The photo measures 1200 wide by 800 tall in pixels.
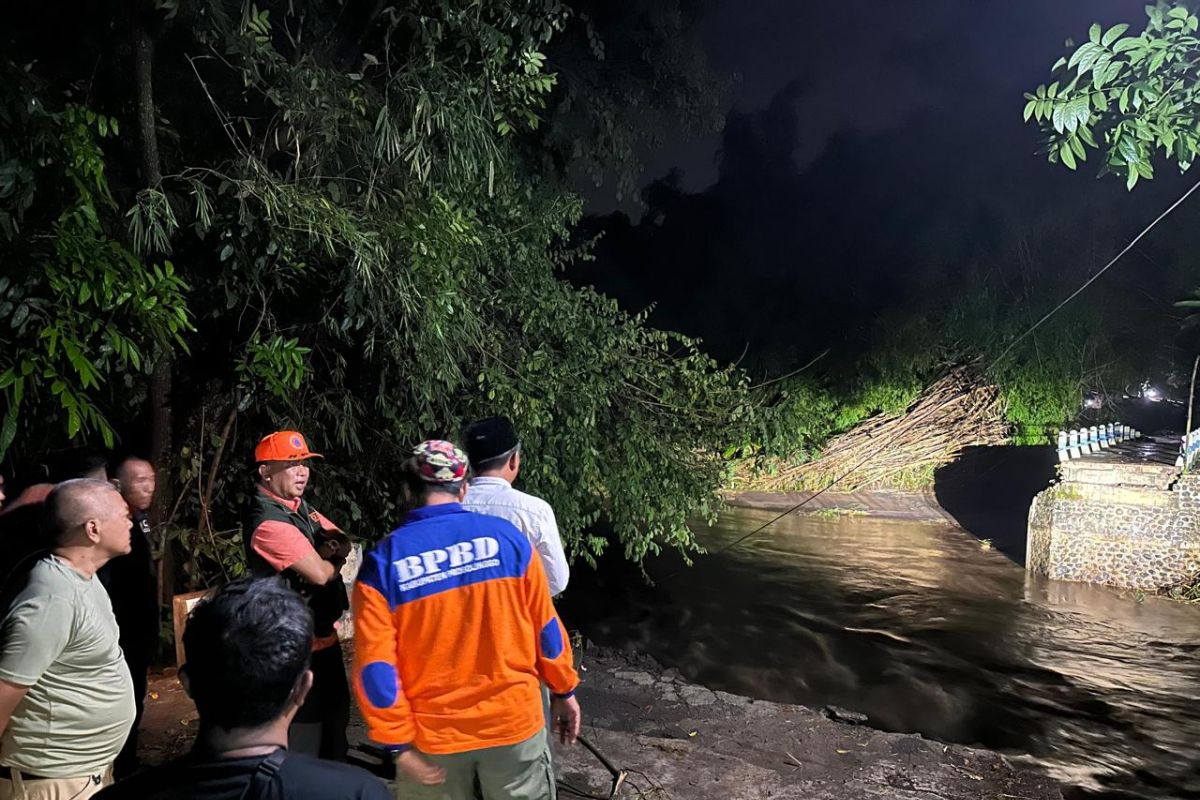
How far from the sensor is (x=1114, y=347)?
2003 cm

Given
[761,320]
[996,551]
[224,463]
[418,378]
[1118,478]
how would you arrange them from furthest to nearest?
1. [761,320]
2. [996,551]
3. [1118,478]
4. [224,463]
5. [418,378]

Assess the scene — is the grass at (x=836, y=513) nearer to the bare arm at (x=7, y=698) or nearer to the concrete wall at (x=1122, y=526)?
the concrete wall at (x=1122, y=526)

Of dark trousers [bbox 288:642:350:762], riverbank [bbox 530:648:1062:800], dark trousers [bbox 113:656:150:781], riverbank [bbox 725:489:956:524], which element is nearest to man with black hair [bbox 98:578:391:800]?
dark trousers [bbox 288:642:350:762]

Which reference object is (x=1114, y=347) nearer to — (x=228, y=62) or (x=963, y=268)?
(x=963, y=268)

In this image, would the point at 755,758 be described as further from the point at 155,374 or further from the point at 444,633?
the point at 155,374

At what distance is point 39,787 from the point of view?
2256mm

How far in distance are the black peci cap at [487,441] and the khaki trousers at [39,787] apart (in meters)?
1.47

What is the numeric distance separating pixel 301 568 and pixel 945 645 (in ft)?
31.6

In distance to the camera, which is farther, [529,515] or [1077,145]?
[1077,145]

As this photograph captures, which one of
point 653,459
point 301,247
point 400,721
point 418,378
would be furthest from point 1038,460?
point 400,721

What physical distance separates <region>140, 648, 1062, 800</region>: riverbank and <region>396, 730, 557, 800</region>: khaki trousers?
6.08 feet

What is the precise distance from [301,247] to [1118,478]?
13.4 m

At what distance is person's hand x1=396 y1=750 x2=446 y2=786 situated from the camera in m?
2.29

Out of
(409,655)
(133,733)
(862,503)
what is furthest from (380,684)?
(862,503)
